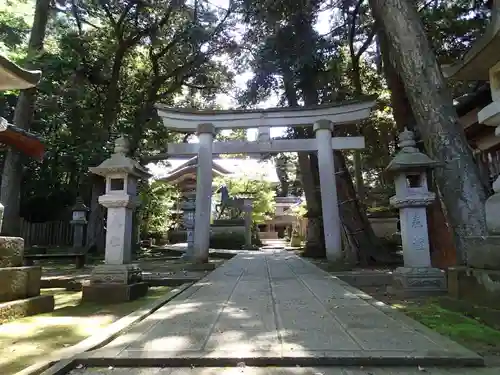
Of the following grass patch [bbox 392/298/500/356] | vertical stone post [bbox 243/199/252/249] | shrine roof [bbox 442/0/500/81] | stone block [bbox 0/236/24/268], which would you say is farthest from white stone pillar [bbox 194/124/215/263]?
vertical stone post [bbox 243/199/252/249]

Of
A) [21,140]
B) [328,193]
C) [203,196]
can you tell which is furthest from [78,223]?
[328,193]

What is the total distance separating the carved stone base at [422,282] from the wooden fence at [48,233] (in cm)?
1872

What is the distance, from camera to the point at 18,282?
193 inches

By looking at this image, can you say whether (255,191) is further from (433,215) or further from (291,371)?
(291,371)

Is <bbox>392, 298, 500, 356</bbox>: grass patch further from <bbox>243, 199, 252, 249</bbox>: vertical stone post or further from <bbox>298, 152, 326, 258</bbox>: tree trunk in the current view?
<bbox>243, 199, 252, 249</bbox>: vertical stone post

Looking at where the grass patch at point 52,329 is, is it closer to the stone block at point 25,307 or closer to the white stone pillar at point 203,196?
the stone block at point 25,307

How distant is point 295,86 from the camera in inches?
512

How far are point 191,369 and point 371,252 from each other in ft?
33.6

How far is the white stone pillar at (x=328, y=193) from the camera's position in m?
9.52

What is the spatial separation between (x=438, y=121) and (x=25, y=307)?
23.0 feet

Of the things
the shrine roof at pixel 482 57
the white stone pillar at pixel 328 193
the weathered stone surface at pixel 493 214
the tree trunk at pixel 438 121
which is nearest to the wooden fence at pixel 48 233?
the white stone pillar at pixel 328 193

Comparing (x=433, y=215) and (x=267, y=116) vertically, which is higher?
(x=267, y=116)

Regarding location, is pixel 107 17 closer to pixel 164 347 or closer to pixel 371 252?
pixel 371 252

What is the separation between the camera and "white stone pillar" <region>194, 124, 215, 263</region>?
9922 mm
